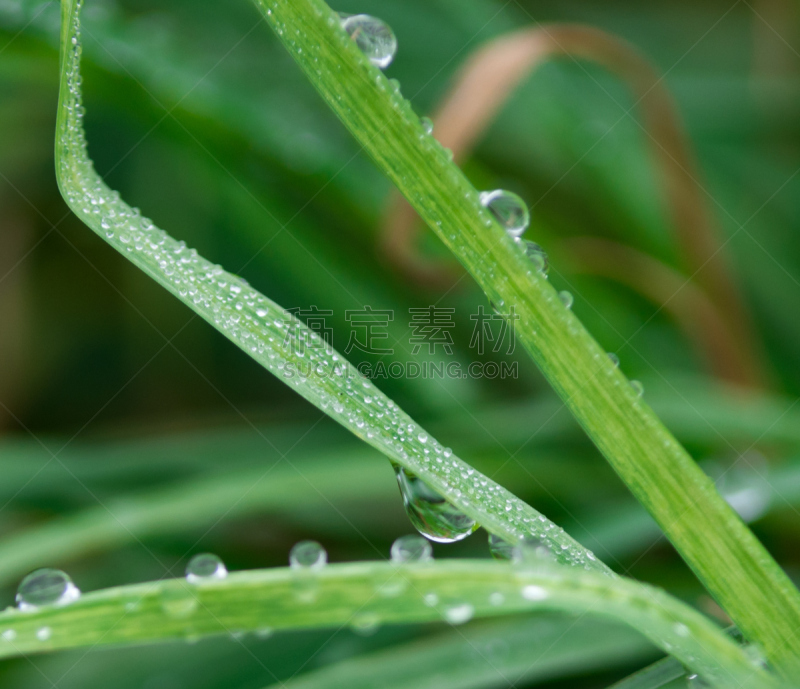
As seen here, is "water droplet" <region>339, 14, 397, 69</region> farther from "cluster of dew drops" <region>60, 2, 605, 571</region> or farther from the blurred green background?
the blurred green background

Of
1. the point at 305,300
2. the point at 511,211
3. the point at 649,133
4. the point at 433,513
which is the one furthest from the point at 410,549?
the point at 649,133

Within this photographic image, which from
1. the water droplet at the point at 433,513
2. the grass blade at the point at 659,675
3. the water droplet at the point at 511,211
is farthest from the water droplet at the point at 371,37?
the grass blade at the point at 659,675

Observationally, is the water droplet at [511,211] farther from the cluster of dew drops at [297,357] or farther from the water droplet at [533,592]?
the water droplet at [533,592]

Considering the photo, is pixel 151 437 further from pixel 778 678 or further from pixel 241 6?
pixel 778 678

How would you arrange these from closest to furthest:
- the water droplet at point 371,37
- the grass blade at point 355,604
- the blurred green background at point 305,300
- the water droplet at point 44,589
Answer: the grass blade at point 355,604 → the water droplet at point 44,589 → the water droplet at point 371,37 → the blurred green background at point 305,300

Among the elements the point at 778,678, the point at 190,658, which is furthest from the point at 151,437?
the point at 778,678

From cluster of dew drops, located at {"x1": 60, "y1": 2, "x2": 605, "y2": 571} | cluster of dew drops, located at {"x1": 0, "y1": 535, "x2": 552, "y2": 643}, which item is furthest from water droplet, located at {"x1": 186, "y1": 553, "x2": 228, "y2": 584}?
cluster of dew drops, located at {"x1": 60, "y1": 2, "x2": 605, "y2": 571}

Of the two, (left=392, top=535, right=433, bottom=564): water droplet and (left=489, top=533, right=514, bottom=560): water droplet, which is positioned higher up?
(left=489, top=533, right=514, bottom=560): water droplet

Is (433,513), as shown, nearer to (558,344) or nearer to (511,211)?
(558,344)
